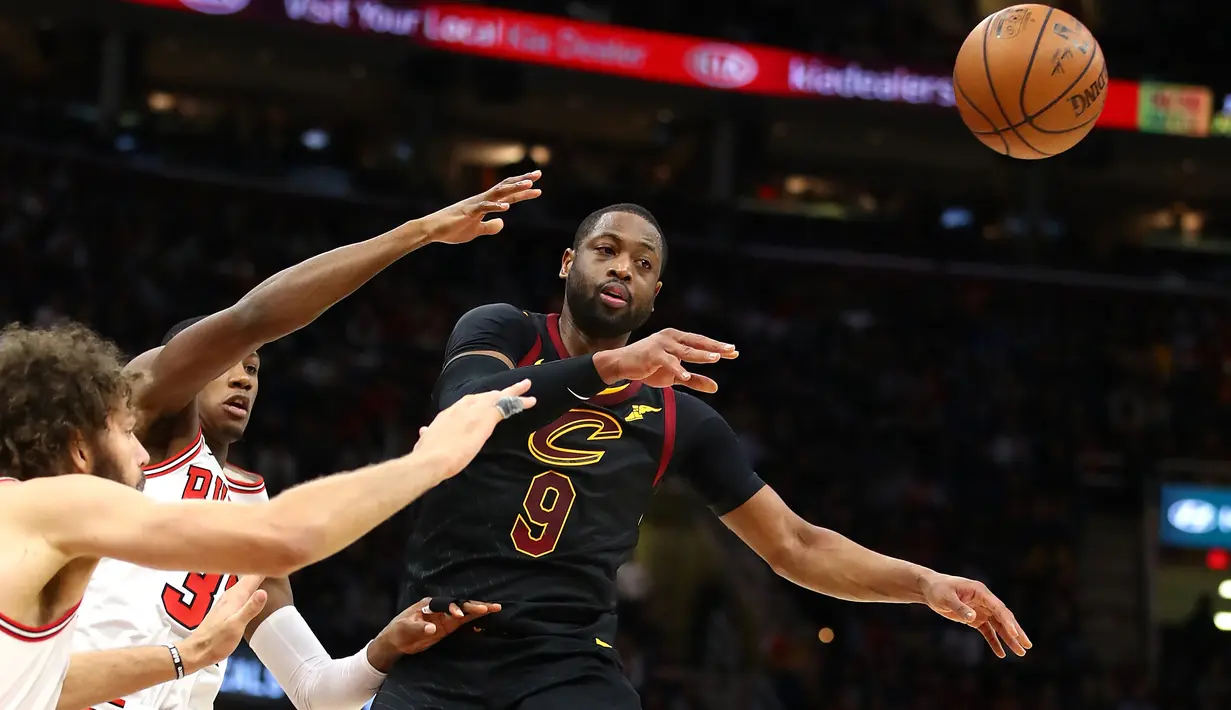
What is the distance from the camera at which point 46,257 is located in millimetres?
14930

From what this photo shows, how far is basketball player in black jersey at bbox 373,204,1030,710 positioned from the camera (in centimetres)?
386

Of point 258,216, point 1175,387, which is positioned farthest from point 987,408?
point 258,216

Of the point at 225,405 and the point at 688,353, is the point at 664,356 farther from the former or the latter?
the point at 225,405

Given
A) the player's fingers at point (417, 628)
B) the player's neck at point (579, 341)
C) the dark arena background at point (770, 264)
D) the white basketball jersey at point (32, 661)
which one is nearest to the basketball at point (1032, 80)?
the player's neck at point (579, 341)

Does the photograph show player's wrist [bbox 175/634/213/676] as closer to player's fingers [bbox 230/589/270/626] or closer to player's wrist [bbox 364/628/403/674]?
player's fingers [bbox 230/589/270/626]

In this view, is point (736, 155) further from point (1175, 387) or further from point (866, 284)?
point (1175, 387)

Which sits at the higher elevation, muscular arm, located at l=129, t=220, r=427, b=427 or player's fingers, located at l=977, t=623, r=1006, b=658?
muscular arm, located at l=129, t=220, r=427, b=427

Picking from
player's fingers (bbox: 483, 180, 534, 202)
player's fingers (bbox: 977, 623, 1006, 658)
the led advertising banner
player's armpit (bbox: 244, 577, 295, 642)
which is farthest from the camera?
the led advertising banner

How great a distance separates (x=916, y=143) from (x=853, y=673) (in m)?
11.9

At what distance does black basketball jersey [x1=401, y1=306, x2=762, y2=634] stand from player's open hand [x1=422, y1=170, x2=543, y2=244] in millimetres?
242

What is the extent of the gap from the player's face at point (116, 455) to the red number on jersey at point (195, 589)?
1.25m

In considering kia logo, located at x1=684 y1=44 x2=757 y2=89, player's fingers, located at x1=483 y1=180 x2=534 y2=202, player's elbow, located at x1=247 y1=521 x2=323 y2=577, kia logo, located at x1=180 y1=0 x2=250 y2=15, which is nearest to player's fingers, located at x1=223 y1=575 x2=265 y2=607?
player's elbow, located at x1=247 y1=521 x2=323 y2=577

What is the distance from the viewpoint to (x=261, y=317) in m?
4.06

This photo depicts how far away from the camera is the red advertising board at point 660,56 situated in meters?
18.2
